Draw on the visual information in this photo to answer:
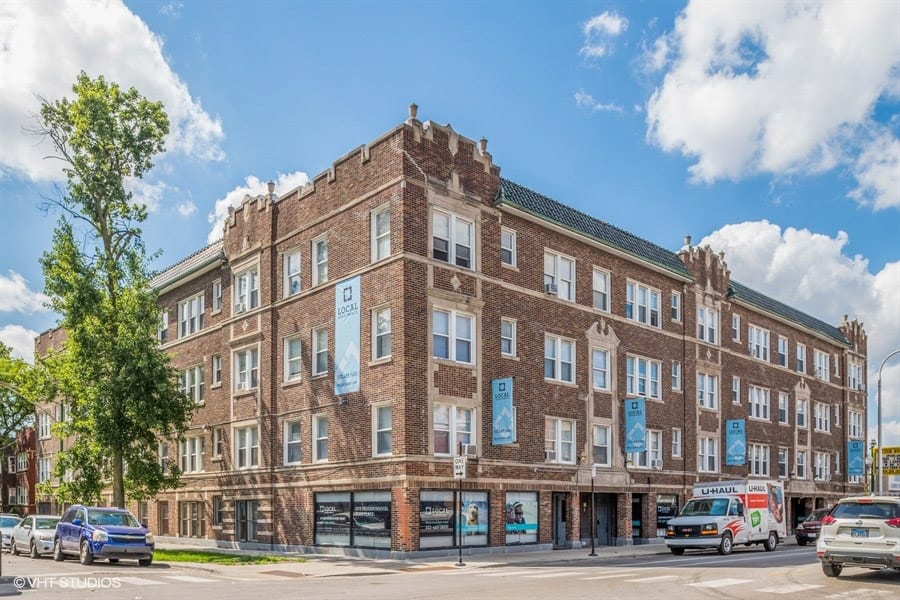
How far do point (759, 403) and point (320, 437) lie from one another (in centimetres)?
2680

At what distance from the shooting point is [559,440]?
33.9 metres

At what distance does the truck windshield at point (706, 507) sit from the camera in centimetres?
3105

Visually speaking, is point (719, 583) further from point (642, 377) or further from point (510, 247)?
point (642, 377)

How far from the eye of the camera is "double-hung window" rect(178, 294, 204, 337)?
41725mm

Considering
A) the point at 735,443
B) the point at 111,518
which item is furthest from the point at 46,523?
the point at 735,443

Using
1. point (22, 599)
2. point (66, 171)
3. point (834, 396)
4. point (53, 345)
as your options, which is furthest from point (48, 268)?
point (834, 396)

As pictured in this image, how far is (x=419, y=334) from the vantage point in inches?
1131

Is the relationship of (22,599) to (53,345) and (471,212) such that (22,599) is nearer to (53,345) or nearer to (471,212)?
(471,212)

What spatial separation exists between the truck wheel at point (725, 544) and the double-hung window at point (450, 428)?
9.03 m

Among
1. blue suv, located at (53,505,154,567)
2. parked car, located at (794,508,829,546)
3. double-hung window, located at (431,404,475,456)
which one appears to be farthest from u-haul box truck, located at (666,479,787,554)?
blue suv, located at (53,505,154,567)

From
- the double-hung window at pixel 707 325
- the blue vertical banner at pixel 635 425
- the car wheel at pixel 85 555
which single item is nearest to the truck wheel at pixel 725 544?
the blue vertical banner at pixel 635 425

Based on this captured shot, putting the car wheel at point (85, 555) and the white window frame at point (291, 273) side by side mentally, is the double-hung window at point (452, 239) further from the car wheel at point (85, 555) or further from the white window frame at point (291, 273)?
the car wheel at point (85, 555)

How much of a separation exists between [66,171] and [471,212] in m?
17.3

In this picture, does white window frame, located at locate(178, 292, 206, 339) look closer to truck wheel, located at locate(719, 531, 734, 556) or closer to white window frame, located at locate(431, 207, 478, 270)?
white window frame, located at locate(431, 207, 478, 270)
